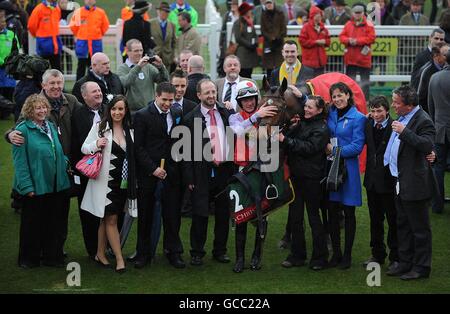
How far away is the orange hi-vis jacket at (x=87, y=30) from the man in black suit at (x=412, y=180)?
9545mm

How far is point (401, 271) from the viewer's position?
27.3ft

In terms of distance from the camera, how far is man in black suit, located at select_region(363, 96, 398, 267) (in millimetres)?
8383

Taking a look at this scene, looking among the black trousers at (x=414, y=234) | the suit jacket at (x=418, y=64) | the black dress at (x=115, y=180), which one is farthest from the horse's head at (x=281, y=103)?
the suit jacket at (x=418, y=64)

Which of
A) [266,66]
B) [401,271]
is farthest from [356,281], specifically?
Answer: [266,66]

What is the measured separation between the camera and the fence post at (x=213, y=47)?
1753cm

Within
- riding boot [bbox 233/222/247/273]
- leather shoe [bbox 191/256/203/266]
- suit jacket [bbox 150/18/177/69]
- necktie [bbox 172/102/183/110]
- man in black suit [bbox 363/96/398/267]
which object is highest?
suit jacket [bbox 150/18/177/69]

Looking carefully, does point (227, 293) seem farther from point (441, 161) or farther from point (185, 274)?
point (441, 161)

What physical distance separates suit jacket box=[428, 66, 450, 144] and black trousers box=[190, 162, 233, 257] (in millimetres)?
3009

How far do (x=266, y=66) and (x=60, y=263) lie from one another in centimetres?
859

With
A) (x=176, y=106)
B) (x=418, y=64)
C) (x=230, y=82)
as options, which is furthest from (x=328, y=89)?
(x=418, y=64)

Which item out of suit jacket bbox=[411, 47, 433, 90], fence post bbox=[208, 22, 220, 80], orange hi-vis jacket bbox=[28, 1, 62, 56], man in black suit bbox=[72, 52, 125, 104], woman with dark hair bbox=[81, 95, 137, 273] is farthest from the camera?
fence post bbox=[208, 22, 220, 80]

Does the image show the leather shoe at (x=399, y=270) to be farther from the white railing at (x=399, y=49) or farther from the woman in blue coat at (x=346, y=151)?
the white railing at (x=399, y=49)

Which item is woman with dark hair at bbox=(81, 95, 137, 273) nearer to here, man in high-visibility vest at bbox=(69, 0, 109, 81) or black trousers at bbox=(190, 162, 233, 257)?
black trousers at bbox=(190, 162, 233, 257)

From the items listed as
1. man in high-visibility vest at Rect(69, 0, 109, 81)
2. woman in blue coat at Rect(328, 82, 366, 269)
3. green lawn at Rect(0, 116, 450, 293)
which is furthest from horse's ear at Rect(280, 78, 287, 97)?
man in high-visibility vest at Rect(69, 0, 109, 81)
